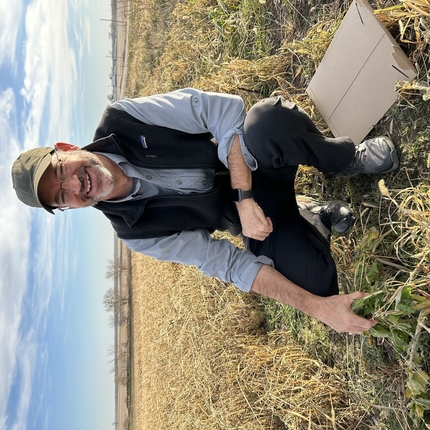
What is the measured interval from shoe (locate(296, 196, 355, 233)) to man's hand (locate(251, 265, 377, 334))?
494 mm

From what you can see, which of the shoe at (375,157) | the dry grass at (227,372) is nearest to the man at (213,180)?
the shoe at (375,157)

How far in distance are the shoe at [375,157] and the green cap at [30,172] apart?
1.56 metres

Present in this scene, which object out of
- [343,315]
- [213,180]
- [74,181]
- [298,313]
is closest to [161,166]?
[213,180]

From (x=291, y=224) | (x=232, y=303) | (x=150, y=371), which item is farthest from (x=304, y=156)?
(x=150, y=371)

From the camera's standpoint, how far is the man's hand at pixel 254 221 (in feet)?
5.82

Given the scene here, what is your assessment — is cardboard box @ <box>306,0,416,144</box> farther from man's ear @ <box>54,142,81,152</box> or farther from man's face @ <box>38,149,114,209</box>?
man's ear @ <box>54,142,81,152</box>

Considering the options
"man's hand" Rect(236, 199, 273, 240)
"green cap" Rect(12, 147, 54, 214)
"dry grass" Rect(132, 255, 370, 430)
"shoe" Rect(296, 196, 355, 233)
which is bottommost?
"dry grass" Rect(132, 255, 370, 430)

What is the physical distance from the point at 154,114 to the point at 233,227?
0.81m

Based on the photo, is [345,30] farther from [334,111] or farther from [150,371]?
[150,371]

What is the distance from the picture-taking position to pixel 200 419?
340 cm

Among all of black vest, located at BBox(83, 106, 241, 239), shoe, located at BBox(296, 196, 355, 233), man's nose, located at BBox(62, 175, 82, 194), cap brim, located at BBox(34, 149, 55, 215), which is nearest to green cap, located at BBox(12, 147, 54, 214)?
cap brim, located at BBox(34, 149, 55, 215)

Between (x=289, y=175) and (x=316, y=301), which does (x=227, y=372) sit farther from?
(x=289, y=175)

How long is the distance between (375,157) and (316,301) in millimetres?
743

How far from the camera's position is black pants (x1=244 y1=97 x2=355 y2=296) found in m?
1.65
